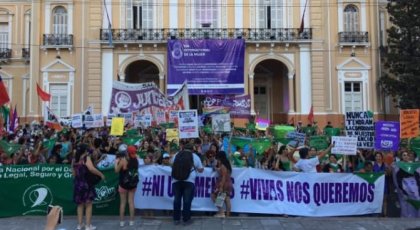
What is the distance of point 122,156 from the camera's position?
10914 millimetres

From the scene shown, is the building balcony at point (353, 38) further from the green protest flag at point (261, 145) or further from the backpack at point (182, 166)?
the backpack at point (182, 166)

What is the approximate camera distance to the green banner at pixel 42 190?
12.1m

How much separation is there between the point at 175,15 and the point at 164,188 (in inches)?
960

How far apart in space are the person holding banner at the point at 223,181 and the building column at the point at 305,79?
75.6 ft

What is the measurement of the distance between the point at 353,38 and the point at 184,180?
26092 millimetres

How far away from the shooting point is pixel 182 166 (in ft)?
36.1

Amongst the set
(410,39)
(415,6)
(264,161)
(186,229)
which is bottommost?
(186,229)

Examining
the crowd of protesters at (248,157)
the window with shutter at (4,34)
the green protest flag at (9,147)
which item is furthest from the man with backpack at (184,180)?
the window with shutter at (4,34)

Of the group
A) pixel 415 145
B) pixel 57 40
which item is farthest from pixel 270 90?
pixel 415 145

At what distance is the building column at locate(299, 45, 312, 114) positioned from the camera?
34.2 meters

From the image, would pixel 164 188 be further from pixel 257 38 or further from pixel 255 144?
pixel 257 38

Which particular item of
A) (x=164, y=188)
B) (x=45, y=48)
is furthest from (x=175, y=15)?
(x=164, y=188)

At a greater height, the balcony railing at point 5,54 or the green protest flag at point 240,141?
the balcony railing at point 5,54

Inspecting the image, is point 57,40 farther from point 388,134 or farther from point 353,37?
point 388,134
